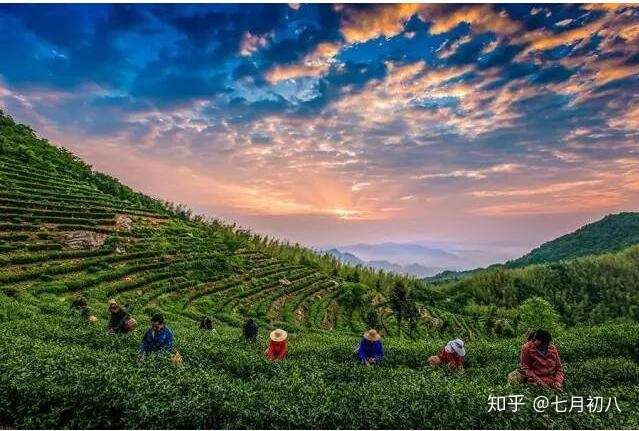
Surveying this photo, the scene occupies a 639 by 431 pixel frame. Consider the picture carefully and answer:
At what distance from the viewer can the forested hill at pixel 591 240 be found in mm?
81625

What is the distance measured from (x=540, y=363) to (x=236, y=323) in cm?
1729

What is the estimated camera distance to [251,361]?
10.5m

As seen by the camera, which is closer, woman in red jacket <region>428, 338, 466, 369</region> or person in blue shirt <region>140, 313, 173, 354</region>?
person in blue shirt <region>140, 313, 173, 354</region>

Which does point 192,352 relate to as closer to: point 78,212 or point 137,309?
point 137,309

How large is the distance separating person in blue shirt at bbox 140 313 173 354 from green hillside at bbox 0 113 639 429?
1.63 feet

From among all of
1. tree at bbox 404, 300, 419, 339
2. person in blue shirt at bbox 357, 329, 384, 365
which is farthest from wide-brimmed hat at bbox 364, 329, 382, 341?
tree at bbox 404, 300, 419, 339

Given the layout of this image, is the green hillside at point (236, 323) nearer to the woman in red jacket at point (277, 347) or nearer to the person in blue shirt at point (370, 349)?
the person in blue shirt at point (370, 349)

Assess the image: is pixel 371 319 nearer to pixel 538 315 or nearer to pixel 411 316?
pixel 411 316

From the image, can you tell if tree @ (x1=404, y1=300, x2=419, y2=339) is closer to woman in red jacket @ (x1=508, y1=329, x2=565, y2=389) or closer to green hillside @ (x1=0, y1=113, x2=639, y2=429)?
green hillside @ (x1=0, y1=113, x2=639, y2=429)

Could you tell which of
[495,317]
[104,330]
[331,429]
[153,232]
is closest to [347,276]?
[495,317]

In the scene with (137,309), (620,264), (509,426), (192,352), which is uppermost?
(620,264)

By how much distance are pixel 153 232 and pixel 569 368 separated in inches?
1174

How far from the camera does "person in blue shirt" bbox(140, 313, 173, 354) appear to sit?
411 inches

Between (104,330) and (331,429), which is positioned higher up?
(331,429)
